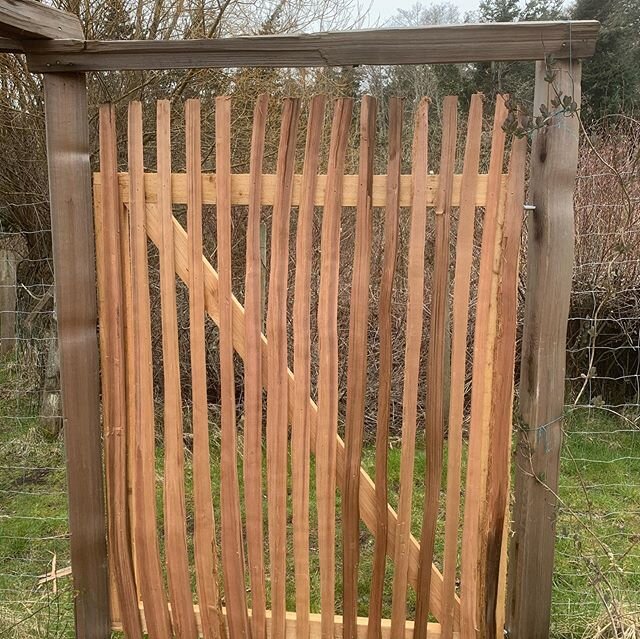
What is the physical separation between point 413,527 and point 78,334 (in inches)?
97.4

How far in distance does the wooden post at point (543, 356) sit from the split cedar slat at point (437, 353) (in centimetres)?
30

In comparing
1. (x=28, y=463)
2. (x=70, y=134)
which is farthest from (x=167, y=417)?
(x=28, y=463)

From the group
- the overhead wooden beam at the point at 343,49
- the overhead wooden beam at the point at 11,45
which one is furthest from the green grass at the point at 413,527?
the overhead wooden beam at the point at 11,45

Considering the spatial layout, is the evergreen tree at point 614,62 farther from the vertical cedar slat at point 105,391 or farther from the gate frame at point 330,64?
the vertical cedar slat at point 105,391

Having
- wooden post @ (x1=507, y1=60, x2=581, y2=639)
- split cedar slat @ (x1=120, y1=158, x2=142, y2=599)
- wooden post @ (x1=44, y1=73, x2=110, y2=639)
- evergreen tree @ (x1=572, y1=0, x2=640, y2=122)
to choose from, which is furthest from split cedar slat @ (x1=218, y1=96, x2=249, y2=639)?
evergreen tree @ (x1=572, y1=0, x2=640, y2=122)

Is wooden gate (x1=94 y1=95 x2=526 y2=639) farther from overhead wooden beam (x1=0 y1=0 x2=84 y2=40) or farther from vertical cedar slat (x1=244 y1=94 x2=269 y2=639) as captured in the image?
overhead wooden beam (x1=0 y1=0 x2=84 y2=40)

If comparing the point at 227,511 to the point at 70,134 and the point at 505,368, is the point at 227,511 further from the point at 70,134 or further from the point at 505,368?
the point at 70,134

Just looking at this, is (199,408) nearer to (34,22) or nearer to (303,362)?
(303,362)

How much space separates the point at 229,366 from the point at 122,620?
3.93 feet

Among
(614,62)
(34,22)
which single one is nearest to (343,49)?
(34,22)

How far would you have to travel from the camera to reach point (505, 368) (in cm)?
237

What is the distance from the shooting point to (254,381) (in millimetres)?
2469

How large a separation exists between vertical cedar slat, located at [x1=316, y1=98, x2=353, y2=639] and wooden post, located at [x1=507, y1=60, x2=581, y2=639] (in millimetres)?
693

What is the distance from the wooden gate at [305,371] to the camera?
2305mm
